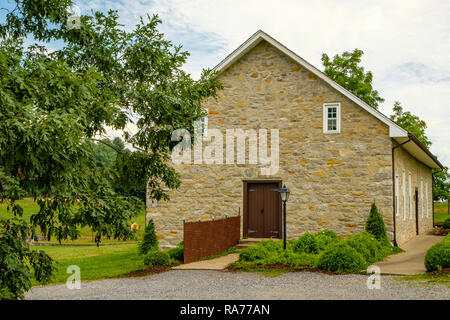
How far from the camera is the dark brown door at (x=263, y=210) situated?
16016mm

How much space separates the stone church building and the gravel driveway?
194 inches

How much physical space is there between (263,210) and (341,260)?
5508 millimetres

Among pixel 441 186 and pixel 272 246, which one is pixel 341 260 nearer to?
pixel 272 246

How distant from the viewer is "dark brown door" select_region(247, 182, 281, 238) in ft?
52.5

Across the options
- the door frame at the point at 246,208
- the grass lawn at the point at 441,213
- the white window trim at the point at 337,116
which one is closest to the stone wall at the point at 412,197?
the white window trim at the point at 337,116

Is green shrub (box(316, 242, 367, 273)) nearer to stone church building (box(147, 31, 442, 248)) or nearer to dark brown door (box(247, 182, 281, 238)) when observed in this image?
stone church building (box(147, 31, 442, 248))

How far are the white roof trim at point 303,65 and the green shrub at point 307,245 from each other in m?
4.51

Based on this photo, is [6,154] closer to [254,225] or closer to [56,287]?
[56,287]

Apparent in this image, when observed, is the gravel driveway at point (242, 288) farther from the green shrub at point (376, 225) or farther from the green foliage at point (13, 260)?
the green shrub at point (376, 225)

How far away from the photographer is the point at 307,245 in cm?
1308

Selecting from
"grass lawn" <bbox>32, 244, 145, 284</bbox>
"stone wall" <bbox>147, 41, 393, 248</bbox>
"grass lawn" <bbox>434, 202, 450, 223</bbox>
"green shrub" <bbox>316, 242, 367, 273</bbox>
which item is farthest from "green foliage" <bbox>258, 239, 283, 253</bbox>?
"grass lawn" <bbox>434, 202, 450, 223</bbox>

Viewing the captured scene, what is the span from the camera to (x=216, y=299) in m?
8.26

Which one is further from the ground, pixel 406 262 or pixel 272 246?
pixel 272 246

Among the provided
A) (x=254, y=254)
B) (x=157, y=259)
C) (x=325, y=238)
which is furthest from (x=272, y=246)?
(x=157, y=259)
